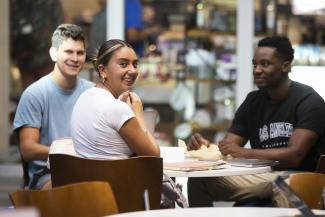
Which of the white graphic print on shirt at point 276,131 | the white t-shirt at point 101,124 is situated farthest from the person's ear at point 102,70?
the white graphic print on shirt at point 276,131

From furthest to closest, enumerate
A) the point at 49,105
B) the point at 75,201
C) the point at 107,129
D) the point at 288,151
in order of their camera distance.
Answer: the point at 49,105 < the point at 288,151 < the point at 107,129 < the point at 75,201

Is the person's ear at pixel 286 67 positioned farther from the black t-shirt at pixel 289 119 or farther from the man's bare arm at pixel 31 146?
the man's bare arm at pixel 31 146

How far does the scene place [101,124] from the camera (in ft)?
12.6

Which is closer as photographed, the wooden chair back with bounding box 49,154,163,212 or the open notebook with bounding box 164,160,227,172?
the wooden chair back with bounding box 49,154,163,212

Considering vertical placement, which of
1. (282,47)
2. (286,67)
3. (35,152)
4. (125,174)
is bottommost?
(35,152)

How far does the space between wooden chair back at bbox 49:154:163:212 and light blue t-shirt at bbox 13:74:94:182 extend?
4.03 ft

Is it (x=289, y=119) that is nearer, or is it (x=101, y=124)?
(x=101, y=124)

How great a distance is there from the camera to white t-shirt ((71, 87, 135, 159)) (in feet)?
12.5

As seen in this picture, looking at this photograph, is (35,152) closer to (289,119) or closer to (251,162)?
(251,162)

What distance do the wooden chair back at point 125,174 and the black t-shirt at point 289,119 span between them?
1.32 metres

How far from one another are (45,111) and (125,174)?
56.6 inches

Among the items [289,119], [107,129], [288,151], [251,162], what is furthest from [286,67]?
[107,129]

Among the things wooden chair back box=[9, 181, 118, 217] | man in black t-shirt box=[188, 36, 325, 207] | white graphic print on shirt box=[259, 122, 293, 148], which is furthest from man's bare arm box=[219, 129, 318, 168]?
wooden chair back box=[9, 181, 118, 217]

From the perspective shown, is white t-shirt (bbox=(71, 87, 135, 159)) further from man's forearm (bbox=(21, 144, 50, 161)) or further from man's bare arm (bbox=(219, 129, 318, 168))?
man's bare arm (bbox=(219, 129, 318, 168))
